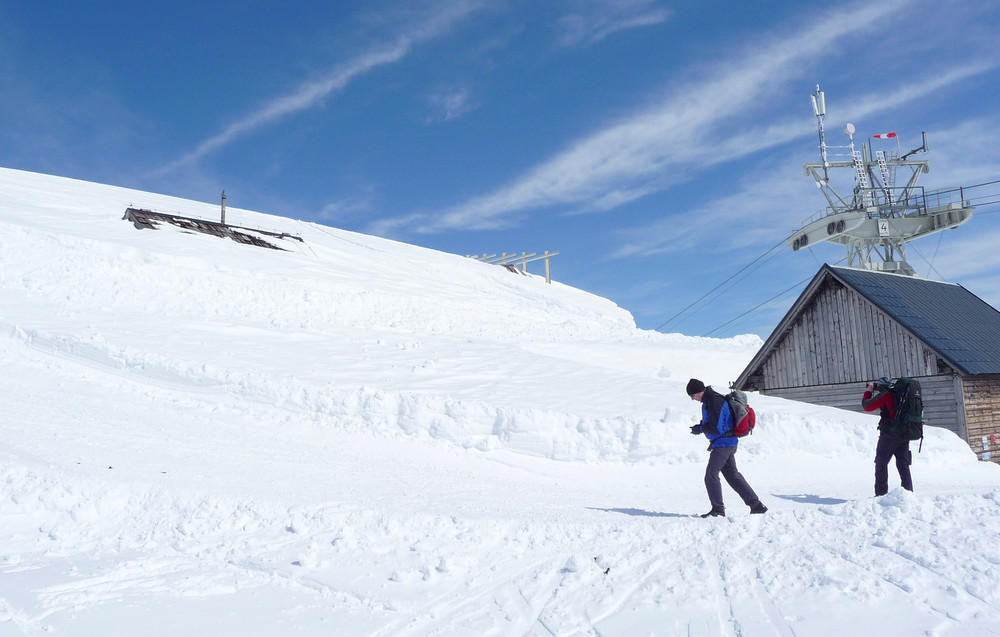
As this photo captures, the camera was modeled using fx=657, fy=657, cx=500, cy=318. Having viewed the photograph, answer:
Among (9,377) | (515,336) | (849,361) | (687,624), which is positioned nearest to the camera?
(687,624)

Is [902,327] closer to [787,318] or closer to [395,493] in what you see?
[787,318]

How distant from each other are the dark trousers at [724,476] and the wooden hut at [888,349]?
1174 cm

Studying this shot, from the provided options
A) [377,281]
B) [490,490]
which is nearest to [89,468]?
[490,490]

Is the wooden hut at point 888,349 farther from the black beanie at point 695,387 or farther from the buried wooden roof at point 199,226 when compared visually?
the buried wooden roof at point 199,226

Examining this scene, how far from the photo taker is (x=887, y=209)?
98.4ft

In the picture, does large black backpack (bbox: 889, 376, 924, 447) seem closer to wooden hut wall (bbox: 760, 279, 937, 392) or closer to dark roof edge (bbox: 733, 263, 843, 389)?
wooden hut wall (bbox: 760, 279, 937, 392)

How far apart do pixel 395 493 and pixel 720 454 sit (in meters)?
3.82

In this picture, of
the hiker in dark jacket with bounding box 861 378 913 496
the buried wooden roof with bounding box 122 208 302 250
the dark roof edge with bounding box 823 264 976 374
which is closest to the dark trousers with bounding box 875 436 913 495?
the hiker in dark jacket with bounding box 861 378 913 496

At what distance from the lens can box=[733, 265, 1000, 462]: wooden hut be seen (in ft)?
53.0

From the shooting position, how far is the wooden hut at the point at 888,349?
16.2 meters

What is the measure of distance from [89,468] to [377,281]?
24251 millimetres

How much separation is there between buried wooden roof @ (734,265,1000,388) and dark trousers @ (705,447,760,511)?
1174 centimetres

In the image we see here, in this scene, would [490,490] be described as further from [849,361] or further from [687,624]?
[849,361]

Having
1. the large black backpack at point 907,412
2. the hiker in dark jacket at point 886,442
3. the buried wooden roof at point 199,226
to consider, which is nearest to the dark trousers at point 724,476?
the hiker in dark jacket at point 886,442
